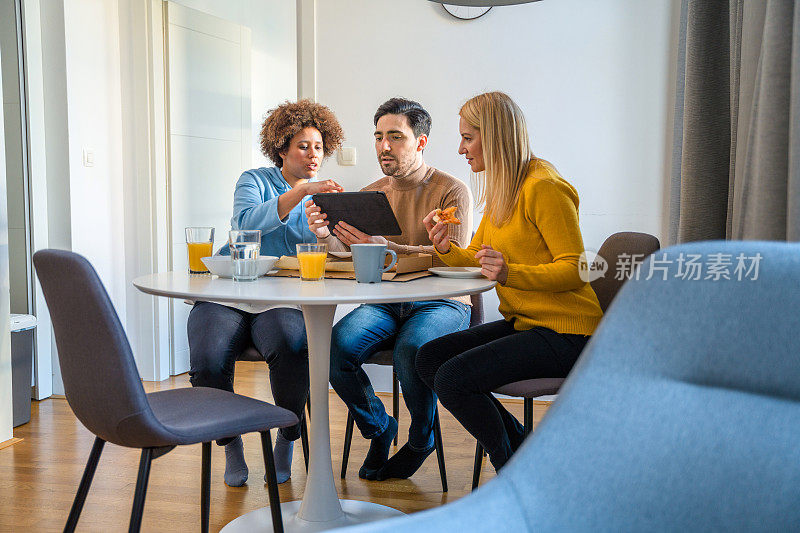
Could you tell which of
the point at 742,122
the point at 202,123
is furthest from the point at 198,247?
the point at 202,123

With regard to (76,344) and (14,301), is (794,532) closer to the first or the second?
(76,344)

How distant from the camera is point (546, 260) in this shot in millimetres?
2012

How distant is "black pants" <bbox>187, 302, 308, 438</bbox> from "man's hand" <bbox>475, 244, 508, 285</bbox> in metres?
0.68

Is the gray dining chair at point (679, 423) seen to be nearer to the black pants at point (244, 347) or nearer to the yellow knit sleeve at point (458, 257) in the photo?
the yellow knit sleeve at point (458, 257)

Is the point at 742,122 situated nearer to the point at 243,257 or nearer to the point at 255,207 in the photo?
the point at 243,257

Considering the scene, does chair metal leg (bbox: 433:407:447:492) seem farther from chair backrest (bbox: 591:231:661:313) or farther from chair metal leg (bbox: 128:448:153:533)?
chair metal leg (bbox: 128:448:153:533)

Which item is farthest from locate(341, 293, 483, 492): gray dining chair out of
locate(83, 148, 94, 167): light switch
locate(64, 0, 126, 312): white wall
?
locate(83, 148, 94, 167): light switch

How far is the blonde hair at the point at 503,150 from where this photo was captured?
2.05 m

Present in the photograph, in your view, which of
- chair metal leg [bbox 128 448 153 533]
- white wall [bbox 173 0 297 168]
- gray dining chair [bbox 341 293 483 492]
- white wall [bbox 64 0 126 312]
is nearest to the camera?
chair metal leg [bbox 128 448 153 533]

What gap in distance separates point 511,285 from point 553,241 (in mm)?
172

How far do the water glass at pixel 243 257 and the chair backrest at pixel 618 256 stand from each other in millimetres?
1023

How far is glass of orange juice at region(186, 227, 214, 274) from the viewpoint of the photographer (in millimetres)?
1955

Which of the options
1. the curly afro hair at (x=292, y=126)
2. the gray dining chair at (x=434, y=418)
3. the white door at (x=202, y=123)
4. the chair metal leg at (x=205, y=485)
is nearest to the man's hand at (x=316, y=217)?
the gray dining chair at (x=434, y=418)

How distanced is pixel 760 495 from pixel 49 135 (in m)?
3.43
